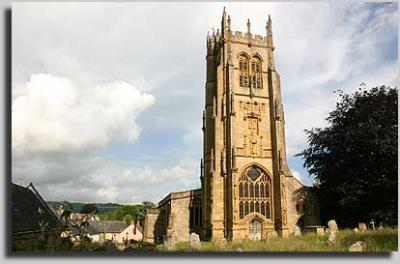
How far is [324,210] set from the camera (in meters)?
20.5

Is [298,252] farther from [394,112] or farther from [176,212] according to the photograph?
[176,212]

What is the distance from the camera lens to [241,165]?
2150 cm

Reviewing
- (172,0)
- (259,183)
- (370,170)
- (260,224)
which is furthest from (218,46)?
(172,0)

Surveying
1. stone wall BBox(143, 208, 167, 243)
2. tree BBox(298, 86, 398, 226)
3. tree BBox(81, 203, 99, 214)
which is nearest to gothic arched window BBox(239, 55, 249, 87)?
tree BBox(298, 86, 398, 226)

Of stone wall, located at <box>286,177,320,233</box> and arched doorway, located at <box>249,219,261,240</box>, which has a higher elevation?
stone wall, located at <box>286,177,320,233</box>

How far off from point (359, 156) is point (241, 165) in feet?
24.3

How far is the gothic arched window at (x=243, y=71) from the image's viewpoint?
2345 cm

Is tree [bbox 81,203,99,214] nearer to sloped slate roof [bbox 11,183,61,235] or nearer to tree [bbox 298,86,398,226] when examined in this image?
sloped slate roof [bbox 11,183,61,235]

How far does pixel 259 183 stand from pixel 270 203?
1.12 meters

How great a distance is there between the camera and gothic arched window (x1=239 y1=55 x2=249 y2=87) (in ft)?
76.9

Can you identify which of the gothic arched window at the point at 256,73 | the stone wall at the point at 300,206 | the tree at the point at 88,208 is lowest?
the stone wall at the point at 300,206

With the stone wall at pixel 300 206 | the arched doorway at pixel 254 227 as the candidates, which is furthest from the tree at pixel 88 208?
the stone wall at pixel 300 206

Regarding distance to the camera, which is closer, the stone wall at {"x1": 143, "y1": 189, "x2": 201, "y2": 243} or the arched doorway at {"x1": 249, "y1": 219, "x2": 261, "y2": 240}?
the arched doorway at {"x1": 249, "y1": 219, "x2": 261, "y2": 240}

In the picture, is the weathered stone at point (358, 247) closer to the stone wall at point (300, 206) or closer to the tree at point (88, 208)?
the tree at point (88, 208)
